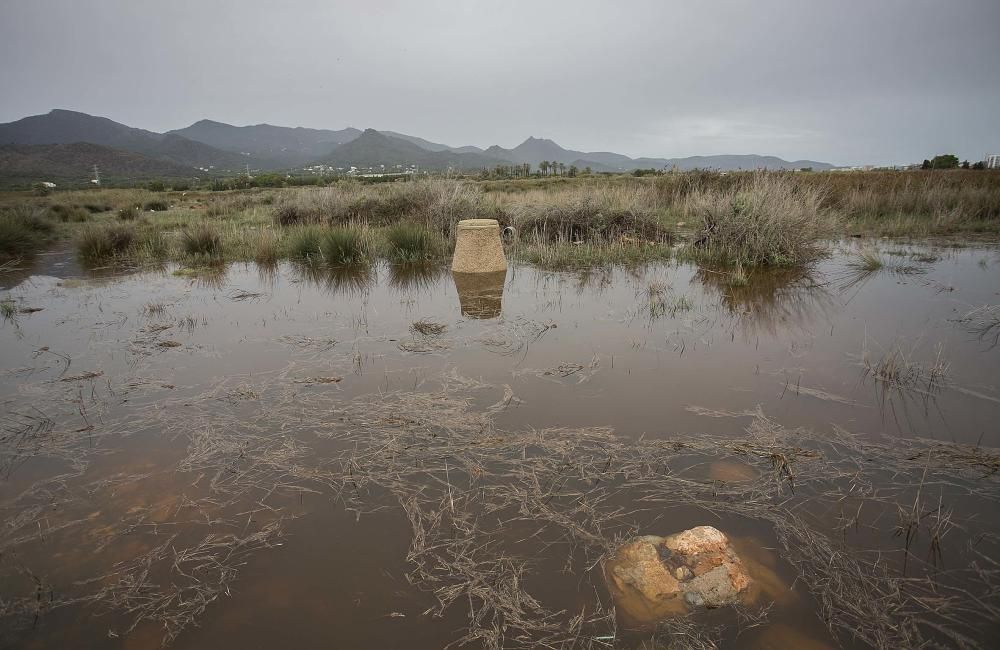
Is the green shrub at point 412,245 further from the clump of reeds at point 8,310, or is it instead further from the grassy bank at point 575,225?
the clump of reeds at point 8,310

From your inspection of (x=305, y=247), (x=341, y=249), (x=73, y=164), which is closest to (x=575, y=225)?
(x=341, y=249)

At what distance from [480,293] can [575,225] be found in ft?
17.6

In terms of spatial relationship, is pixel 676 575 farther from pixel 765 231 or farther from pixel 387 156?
pixel 387 156

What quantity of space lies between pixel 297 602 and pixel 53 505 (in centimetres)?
169

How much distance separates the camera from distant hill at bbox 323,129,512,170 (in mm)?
116938

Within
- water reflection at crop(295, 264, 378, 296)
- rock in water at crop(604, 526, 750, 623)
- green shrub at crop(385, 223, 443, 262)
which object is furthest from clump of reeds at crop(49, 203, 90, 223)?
rock in water at crop(604, 526, 750, 623)

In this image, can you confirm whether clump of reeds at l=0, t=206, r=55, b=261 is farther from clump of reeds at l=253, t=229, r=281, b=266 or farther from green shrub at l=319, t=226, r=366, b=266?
green shrub at l=319, t=226, r=366, b=266

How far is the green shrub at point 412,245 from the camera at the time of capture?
9344mm

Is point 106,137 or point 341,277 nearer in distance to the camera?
point 341,277

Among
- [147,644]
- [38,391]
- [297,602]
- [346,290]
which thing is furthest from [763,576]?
[346,290]

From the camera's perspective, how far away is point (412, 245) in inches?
376

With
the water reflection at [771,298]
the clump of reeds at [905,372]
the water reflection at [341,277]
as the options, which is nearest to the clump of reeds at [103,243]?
the water reflection at [341,277]

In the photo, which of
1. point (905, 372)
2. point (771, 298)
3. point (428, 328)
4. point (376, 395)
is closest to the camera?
→ point (376, 395)

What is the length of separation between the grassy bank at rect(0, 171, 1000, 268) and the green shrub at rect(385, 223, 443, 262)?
28mm
